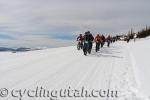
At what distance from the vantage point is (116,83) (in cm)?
1167

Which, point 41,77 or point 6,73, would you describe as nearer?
point 41,77

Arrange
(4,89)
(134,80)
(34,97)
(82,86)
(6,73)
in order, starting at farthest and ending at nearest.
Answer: (6,73) → (134,80) → (82,86) → (4,89) → (34,97)

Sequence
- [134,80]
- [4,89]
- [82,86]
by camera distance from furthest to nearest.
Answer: [134,80] → [82,86] → [4,89]

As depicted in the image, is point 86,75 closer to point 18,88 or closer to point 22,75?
point 22,75

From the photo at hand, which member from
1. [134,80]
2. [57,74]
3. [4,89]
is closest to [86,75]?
[57,74]

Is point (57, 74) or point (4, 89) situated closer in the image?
point (4, 89)

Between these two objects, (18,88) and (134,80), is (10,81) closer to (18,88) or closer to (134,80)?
(18,88)

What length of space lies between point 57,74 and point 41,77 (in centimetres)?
120

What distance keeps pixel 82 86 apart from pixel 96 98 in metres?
1.83

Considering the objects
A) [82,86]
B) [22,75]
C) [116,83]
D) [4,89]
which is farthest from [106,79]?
[4,89]

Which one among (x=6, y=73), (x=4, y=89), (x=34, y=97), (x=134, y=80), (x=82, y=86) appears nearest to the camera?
(x=34, y=97)

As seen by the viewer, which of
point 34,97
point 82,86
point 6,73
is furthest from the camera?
point 6,73

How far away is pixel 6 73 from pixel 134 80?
198 inches

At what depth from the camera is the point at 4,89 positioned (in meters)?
10.0
